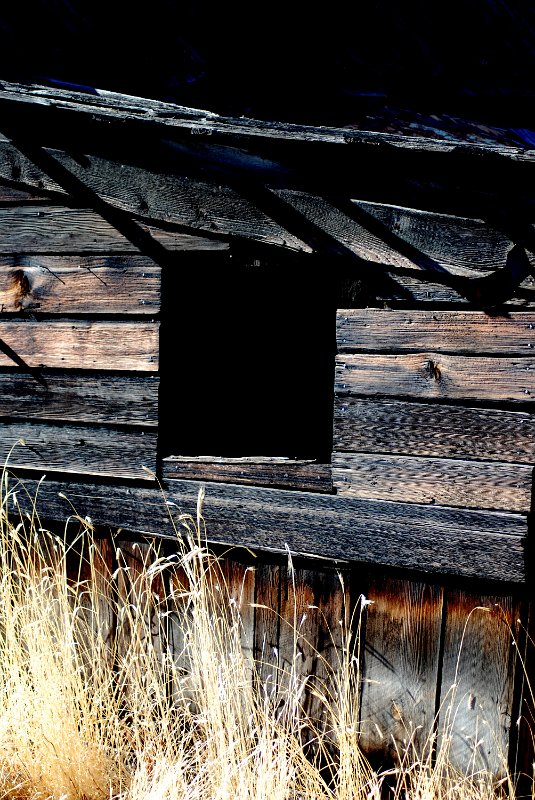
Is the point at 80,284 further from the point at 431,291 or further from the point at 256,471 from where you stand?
the point at 431,291

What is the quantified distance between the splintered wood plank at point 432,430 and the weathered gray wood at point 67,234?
3.26 feet

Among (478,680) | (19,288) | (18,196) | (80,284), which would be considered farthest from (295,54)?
(478,680)

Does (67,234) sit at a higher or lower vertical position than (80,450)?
higher

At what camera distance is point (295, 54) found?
4430 millimetres

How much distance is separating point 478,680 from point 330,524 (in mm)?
882

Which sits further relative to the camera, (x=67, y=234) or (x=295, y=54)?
(x=295, y=54)

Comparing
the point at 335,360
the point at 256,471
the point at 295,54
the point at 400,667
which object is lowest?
the point at 400,667

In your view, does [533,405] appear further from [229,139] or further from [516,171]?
[229,139]

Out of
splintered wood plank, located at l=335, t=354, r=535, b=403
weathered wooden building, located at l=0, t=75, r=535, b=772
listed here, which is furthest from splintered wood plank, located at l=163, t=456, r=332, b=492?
splintered wood plank, located at l=335, t=354, r=535, b=403

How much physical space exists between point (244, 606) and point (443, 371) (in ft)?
4.68

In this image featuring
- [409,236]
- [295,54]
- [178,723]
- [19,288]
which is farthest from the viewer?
[295,54]

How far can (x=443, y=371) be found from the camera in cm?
293

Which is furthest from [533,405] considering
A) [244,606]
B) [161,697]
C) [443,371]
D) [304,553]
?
[161,697]

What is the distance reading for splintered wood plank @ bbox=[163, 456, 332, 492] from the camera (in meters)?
3.18
